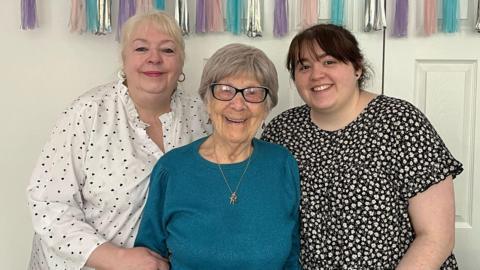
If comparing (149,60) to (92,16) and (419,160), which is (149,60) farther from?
(419,160)

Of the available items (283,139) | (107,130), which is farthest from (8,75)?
(283,139)

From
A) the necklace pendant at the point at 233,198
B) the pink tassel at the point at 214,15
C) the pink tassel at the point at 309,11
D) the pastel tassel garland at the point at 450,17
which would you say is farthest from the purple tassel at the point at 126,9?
the pastel tassel garland at the point at 450,17

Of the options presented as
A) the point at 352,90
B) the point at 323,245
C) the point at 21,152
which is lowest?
the point at 323,245

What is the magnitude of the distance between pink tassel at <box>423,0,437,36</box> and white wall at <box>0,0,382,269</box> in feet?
0.58

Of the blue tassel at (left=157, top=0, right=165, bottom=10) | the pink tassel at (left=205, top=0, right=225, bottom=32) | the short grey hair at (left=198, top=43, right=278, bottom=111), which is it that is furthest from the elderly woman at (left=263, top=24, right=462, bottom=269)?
the blue tassel at (left=157, top=0, right=165, bottom=10)

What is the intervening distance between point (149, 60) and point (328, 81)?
0.52 m

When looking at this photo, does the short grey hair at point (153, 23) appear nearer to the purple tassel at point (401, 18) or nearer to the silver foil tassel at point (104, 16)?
the silver foil tassel at point (104, 16)

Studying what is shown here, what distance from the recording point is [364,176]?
1436 millimetres

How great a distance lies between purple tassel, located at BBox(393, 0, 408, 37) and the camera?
1883mm

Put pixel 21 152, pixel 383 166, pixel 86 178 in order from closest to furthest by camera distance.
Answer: pixel 383 166
pixel 86 178
pixel 21 152

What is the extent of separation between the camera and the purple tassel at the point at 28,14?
1903 mm

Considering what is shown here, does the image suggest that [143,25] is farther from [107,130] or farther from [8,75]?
[8,75]

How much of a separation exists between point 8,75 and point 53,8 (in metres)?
0.30

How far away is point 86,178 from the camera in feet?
5.08
